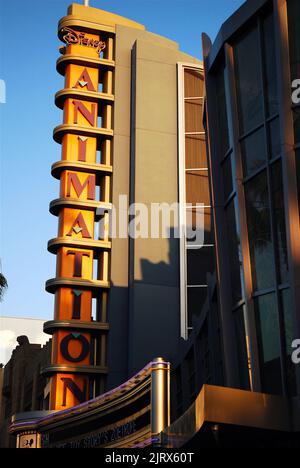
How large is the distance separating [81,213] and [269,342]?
30.2 m

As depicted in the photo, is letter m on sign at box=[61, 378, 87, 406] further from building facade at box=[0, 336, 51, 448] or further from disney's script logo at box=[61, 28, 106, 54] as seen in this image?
disney's script logo at box=[61, 28, 106, 54]

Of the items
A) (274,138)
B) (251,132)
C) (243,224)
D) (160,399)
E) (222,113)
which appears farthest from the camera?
(222,113)

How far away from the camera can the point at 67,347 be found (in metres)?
46.1

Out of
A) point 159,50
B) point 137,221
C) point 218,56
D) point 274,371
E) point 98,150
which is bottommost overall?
point 274,371

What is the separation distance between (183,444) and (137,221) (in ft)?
103

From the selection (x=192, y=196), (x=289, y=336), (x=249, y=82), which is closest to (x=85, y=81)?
(x=192, y=196)

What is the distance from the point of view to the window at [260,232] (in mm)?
20688

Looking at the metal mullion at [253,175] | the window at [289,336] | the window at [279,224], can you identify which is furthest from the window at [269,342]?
the metal mullion at [253,175]

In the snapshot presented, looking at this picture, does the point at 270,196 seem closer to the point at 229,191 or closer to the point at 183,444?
the point at 229,191

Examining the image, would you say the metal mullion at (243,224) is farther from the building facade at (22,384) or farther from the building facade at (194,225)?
the building facade at (22,384)

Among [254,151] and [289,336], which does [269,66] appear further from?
[289,336]

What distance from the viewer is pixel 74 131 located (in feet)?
166

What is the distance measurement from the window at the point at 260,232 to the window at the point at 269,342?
1.69 ft

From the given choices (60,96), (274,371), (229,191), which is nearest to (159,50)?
(60,96)
